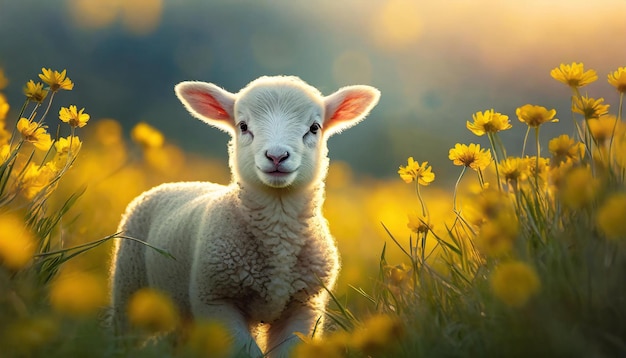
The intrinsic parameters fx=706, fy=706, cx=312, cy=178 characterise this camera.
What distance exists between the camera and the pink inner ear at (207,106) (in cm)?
470

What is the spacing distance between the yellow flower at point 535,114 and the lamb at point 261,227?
53.4 inches

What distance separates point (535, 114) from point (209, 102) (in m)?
2.40

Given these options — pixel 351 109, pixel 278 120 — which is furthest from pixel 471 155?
pixel 351 109

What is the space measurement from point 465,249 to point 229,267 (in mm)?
1330

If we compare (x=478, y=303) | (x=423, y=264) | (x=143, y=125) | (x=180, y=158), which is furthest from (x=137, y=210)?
(x=180, y=158)

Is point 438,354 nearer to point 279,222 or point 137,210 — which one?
point 279,222

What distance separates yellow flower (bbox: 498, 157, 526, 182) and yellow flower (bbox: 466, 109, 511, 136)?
0.73 ft

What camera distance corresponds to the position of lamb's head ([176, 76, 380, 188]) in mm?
3936

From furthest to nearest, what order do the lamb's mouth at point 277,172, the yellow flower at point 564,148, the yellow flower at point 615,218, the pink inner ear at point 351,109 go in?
the pink inner ear at point 351,109
the lamb's mouth at point 277,172
the yellow flower at point 564,148
the yellow flower at point 615,218

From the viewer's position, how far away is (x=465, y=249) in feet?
10.6

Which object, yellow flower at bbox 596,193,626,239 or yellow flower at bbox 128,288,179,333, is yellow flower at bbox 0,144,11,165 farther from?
yellow flower at bbox 596,193,626,239

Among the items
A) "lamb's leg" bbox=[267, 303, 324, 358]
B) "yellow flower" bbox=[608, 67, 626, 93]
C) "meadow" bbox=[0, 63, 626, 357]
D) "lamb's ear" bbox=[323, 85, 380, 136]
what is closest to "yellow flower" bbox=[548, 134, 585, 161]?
"meadow" bbox=[0, 63, 626, 357]

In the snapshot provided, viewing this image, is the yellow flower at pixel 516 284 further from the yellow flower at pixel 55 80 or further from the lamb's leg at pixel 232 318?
the yellow flower at pixel 55 80

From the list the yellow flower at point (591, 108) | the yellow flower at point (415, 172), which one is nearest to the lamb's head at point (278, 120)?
the yellow flower at point (415, 172)
